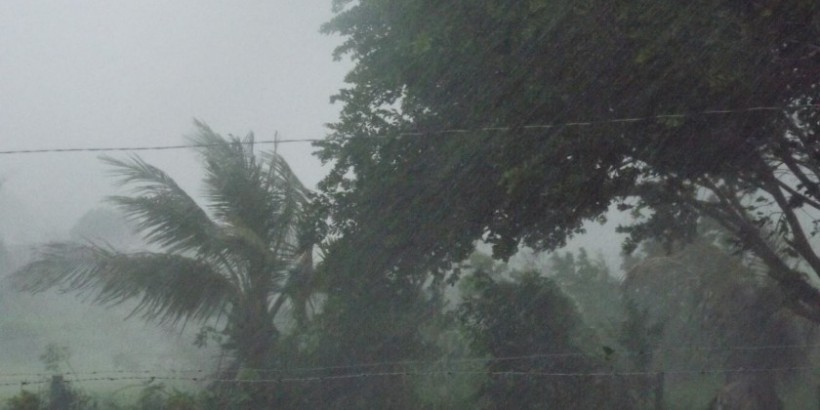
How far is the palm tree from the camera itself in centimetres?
1113

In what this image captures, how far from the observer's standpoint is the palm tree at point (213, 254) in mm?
11133

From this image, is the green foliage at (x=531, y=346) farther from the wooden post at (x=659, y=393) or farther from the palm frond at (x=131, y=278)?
the palm frond at (x=131, y=278)

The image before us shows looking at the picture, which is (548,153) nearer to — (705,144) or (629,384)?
(705,144)

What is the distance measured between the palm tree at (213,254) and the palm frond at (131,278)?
0.01 meters

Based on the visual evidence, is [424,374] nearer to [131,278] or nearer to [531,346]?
[531,346]

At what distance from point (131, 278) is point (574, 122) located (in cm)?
616

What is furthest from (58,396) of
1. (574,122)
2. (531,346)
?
(574,122)

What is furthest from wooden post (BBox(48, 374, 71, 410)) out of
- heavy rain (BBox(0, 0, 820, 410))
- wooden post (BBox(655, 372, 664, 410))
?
wooden post (BBox(655, 372, 664, 410))

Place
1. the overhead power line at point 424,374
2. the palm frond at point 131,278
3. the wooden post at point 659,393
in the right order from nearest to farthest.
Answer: the palm frond at point 131,278, the overhead power line at point 424,374, the wooden post at point 659,393

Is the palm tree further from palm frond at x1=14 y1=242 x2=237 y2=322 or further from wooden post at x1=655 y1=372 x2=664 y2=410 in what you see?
wooden post at x1=655 y1=372 x2=664 y2=410

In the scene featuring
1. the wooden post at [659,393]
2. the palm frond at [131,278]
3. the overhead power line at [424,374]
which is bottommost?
the wooden post at [659,393]

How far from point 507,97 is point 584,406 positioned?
5244 millimetres

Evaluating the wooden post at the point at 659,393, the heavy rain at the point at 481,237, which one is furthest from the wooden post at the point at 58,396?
the wooden post at the point at 659,393

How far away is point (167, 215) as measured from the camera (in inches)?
448
